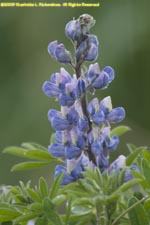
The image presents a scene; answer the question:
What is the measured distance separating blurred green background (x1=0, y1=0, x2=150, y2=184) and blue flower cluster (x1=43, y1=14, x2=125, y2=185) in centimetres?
147

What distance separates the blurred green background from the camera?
2674 mm

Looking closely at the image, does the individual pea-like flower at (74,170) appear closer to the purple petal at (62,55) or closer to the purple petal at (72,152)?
the purple petal at (72,152)

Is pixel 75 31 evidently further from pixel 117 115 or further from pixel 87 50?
pixel 117 115

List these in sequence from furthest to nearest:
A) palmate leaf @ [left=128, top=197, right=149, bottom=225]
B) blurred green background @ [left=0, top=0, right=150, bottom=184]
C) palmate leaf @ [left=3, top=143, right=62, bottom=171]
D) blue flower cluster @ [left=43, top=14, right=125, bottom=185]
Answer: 1. blurred green background @ [left=0, top=0, right=150, bottom=184]
2. palmate leaf @ [left=3, top=143, right=62, bottom=171]
3. blue flower cluster @ [left=43, top=14, right=125, bottom=185]
4. palmate leaf @ [left=128, top=197, right=149, bottom=225]

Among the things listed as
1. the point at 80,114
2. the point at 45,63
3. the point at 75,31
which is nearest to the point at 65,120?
the point at 80,114

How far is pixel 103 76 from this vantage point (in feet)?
3.46

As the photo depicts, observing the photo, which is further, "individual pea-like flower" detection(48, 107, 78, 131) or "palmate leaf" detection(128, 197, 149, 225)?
"individual pea-like flower" detection(48, 107, 78, 131)

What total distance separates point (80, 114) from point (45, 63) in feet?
6.16

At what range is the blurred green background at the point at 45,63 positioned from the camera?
105 inches

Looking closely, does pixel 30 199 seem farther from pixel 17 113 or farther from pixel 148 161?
pixel 17 113

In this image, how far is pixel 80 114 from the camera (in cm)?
102

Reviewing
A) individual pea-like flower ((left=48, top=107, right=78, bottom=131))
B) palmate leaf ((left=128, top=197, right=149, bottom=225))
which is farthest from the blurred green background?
palmate leaf ((left=128, top=197, right=149, bottom=225))

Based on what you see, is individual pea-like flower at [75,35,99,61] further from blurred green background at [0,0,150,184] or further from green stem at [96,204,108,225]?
blurred green background at [0,0,150,184]

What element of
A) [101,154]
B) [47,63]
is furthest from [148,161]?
[47,63]
